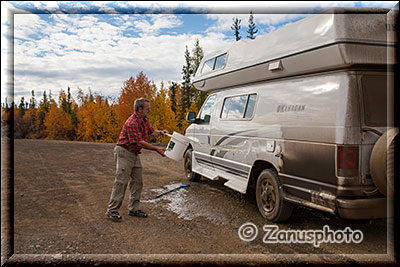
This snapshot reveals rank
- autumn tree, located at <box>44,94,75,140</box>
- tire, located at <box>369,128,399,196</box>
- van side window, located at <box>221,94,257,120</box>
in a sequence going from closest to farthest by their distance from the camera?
tire, located at <box>369,128,399,196</box> < van side window, located at <box>221,94,257,120</box> < autumn tree, located at <box>44,94,75,140</box>

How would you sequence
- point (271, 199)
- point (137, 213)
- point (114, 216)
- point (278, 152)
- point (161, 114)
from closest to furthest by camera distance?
point (278, 152)
point (271, 199)
point (114, 216)
point (137, 213)
point (161, 114)

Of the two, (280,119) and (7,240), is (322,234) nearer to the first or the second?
(280,119)

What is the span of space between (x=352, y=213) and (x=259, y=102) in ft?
7.47

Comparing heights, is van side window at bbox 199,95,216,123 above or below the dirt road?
above

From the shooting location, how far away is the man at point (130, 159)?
505 cm

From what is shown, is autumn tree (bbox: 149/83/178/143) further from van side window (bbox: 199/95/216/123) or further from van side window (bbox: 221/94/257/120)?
van side window (bbox: 221/94/257/120)

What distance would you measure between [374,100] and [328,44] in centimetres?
92

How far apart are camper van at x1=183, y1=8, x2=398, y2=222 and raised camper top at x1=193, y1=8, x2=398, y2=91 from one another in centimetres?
1

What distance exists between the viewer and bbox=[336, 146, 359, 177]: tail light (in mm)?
3641

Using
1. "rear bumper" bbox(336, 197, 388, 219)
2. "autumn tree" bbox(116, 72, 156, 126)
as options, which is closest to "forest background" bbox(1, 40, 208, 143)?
"autumn tree" bbox(116, 72, 156, 126)

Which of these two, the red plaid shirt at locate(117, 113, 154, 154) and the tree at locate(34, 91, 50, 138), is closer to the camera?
the red plaid shirt at locate(117, 113, 154, 154)

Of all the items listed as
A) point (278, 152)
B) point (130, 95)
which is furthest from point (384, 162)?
point (130, 95)

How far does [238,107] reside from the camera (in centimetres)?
580

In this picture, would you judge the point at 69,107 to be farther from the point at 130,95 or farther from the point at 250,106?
the point at 250,106
